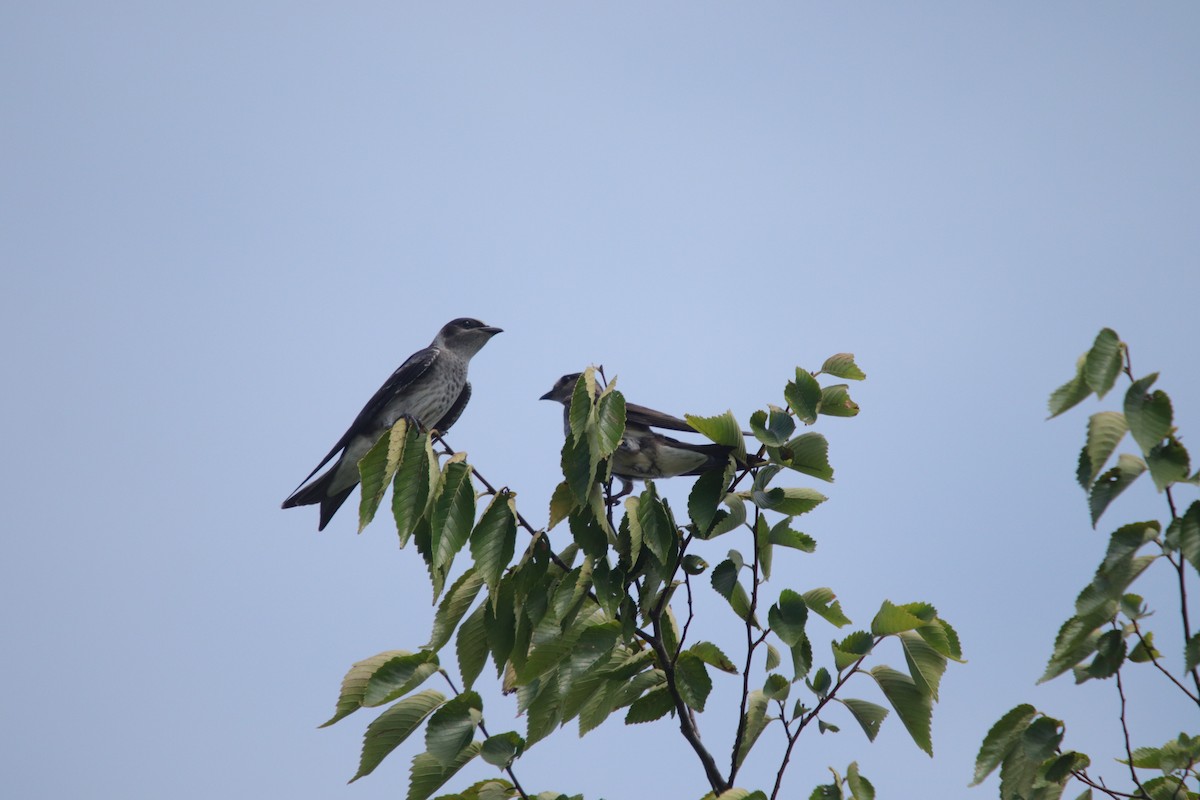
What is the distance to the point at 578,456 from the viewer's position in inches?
176

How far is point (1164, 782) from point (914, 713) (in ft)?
3.47

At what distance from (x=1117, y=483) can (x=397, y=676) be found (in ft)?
9.42

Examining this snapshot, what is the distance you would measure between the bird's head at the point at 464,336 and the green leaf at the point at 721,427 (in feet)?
24.1

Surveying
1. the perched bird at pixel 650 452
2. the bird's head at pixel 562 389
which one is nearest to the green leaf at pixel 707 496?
the perched bird at pixel 650 452

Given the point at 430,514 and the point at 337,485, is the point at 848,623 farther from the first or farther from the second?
the point at 337,485

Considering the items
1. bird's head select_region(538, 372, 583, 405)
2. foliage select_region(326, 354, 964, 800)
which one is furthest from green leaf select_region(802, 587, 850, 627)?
bird's head select_region(538, 372, 583, 405)

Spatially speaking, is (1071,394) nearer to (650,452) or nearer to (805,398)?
(805,398)

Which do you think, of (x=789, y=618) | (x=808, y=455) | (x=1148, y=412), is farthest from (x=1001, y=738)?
(x=1148, y=412)

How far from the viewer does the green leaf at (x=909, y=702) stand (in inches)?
191

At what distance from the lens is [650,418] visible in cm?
730

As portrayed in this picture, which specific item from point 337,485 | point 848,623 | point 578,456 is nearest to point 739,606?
point 848,623

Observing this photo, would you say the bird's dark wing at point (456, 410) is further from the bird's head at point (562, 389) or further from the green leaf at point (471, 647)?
the green leaf at point (471, 647)

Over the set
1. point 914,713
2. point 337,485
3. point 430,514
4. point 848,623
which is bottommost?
point 914,713

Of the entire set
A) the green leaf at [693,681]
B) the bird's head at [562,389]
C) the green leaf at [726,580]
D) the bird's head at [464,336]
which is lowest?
the green leaf at [693,681]
